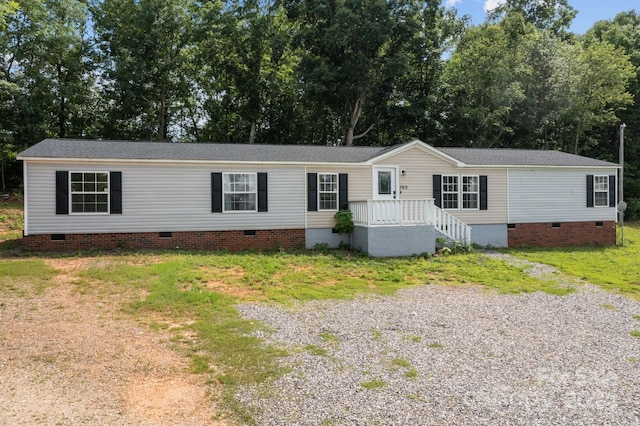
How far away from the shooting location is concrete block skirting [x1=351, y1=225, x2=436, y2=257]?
12633 mm

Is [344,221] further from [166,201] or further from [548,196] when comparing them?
[548,196]

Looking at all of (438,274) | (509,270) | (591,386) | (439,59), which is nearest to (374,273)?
(438,274)

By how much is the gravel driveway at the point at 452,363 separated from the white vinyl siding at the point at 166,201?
6.26 metres

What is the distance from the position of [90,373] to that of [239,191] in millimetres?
9137

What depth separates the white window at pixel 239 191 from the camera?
13.2 meters

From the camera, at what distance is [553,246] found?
15.8 m

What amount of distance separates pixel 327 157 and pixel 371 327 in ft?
29.2

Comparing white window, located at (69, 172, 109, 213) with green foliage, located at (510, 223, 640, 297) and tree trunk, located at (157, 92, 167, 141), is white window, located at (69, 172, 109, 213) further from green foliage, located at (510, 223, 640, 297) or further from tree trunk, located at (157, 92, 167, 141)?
tree trunk, located at (157, 92, 167, 141)

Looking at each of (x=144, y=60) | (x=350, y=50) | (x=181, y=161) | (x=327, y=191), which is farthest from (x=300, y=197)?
(x=144, y=60)

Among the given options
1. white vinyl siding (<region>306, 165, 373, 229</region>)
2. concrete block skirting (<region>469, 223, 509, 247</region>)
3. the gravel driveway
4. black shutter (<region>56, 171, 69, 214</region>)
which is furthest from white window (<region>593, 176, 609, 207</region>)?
black shutter (<region>56, 171, 69, 214</region>)

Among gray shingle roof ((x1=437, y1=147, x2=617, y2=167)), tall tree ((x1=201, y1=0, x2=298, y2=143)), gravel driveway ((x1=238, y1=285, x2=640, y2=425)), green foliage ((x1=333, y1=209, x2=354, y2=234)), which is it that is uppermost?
tall tree ((x1=201, y1=0, x2=298, y2=143))

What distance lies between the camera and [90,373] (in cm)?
452

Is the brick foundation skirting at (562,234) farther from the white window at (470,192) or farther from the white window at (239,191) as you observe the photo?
the white window at (239,191)

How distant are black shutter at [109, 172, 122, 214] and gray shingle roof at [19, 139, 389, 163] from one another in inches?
21.4
